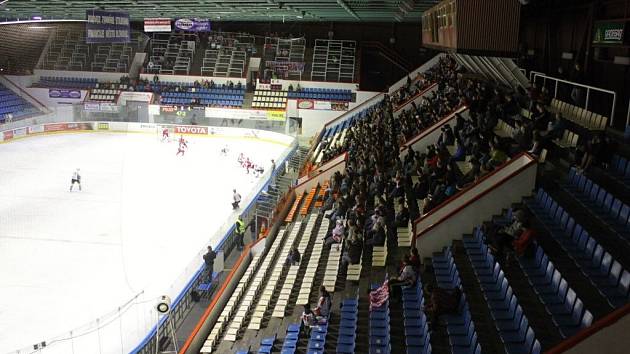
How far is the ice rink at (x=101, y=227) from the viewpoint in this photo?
1165 centimetres

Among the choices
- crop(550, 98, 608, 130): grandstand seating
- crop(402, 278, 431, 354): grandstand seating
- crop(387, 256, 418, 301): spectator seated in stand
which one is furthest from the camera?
crop(550, 98, 608, 130): grandstand seating

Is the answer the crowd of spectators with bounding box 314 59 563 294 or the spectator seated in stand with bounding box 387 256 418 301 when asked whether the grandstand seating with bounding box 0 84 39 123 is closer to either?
the crowd of spectators with bounding box 314 59 563 294

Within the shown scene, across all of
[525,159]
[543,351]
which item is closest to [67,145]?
[525,159]

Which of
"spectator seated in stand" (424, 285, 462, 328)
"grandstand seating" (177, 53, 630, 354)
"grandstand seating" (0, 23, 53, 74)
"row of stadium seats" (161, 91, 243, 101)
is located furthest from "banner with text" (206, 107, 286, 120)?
"spectator seated in stand" (424, 285, 462, 328)

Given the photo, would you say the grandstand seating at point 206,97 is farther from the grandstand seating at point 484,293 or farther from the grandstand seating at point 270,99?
the grandstand seating at point 484,293

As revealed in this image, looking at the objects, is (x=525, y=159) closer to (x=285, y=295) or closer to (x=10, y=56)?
(x=285, y=295)

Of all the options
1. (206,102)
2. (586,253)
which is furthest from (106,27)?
(206,102)

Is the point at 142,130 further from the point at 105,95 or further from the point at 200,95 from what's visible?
the point at 105,95

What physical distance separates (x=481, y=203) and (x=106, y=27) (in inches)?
510

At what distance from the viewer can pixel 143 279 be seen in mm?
13633

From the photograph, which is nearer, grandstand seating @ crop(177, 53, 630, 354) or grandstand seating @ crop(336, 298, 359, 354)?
grandstand seating @ crop(177, 53, 630, 354)

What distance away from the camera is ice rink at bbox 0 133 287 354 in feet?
38.2

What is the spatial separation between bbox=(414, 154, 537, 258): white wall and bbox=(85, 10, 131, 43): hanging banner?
11937 millimetres

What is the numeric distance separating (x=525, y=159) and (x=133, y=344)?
7619 millimetres
